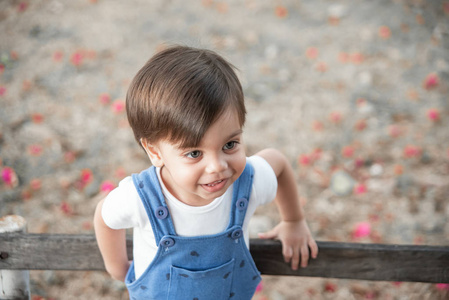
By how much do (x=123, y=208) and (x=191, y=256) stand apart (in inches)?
9.7

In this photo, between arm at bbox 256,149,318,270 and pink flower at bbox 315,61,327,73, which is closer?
arm at bbox 256,149,318,270

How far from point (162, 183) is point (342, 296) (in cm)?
190

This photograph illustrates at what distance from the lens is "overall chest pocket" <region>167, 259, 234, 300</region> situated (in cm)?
133

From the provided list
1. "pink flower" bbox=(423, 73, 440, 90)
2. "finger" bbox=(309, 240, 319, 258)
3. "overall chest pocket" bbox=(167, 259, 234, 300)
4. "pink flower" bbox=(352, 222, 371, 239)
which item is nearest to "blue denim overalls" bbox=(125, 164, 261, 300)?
"overall chest pocket" bbox=(167, 259, 234, 300)

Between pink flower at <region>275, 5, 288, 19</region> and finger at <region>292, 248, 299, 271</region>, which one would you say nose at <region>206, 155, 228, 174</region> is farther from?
pink flower at <region>275, 5, 288, 19</region>

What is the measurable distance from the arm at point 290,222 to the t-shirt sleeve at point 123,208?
424mm

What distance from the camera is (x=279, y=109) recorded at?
4148mm

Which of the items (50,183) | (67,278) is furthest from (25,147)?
(67,278)

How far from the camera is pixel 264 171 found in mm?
1373

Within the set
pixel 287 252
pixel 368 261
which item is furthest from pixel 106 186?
pixel 368 261

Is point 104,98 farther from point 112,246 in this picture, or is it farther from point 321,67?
point 112,246

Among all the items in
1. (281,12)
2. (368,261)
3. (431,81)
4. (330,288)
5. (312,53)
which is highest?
(281,12)

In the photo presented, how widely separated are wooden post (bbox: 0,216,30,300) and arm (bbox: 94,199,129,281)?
0.34m

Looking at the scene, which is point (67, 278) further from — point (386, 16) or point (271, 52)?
point (386, 16)
